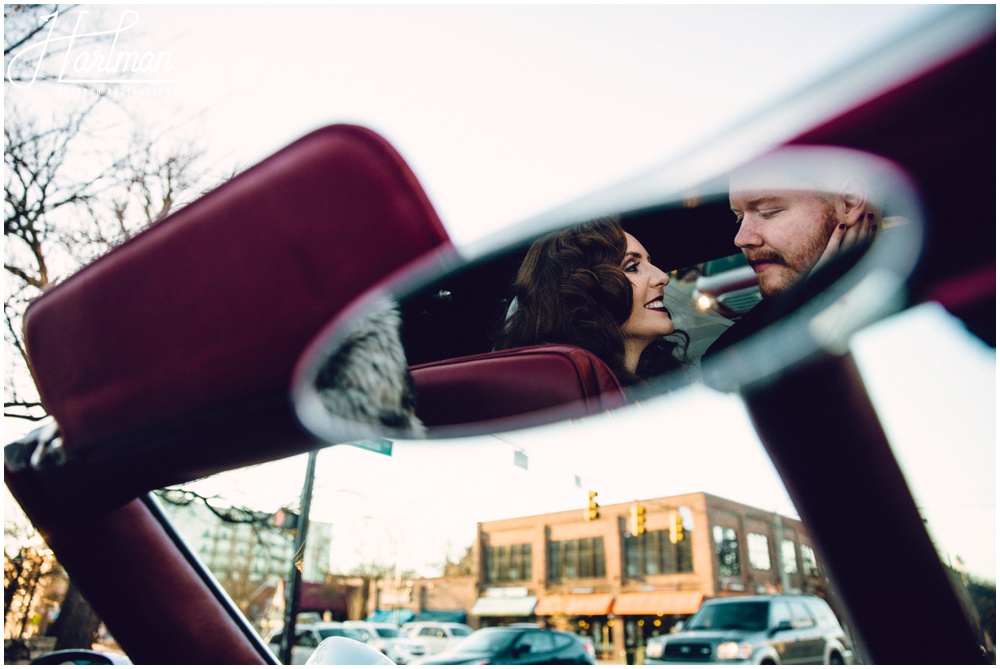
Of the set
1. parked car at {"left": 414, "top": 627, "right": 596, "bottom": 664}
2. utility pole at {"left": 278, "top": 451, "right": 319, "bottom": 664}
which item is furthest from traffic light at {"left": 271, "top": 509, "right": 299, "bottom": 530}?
parked car at {"left": 414, "top": 627, "right": 596, "bottom": 664}

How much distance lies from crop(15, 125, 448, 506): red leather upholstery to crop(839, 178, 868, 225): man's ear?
51 cm

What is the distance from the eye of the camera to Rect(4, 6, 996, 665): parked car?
0.66 metres

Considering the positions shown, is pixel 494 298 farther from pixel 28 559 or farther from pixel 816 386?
pixel 28 559

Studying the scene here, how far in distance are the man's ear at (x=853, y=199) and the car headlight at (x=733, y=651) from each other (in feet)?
19.6

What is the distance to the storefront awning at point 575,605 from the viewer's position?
19297 mm

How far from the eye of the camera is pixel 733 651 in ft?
19.0

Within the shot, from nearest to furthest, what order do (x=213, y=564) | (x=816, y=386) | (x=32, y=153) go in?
(x=816, y=386)
(x=213, y=564)
(x=32, y=153)

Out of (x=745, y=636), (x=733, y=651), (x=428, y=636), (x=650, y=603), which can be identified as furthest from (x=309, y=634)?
(x=650, y=603)

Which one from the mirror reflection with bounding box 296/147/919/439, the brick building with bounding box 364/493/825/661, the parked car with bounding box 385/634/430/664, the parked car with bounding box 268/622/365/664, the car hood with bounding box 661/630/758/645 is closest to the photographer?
the mirror reflection with bounding box 296/147/919/439

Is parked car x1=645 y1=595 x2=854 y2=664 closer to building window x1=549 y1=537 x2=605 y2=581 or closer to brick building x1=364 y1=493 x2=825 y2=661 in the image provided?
brick building x1=364 y1=493 x2=825 y2=661

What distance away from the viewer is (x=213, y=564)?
1.72m

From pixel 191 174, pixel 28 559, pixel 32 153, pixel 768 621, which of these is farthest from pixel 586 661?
pixel 32 153

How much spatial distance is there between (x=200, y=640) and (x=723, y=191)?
1.55 meters

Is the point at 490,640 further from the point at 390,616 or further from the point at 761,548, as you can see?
the point at 761,548
